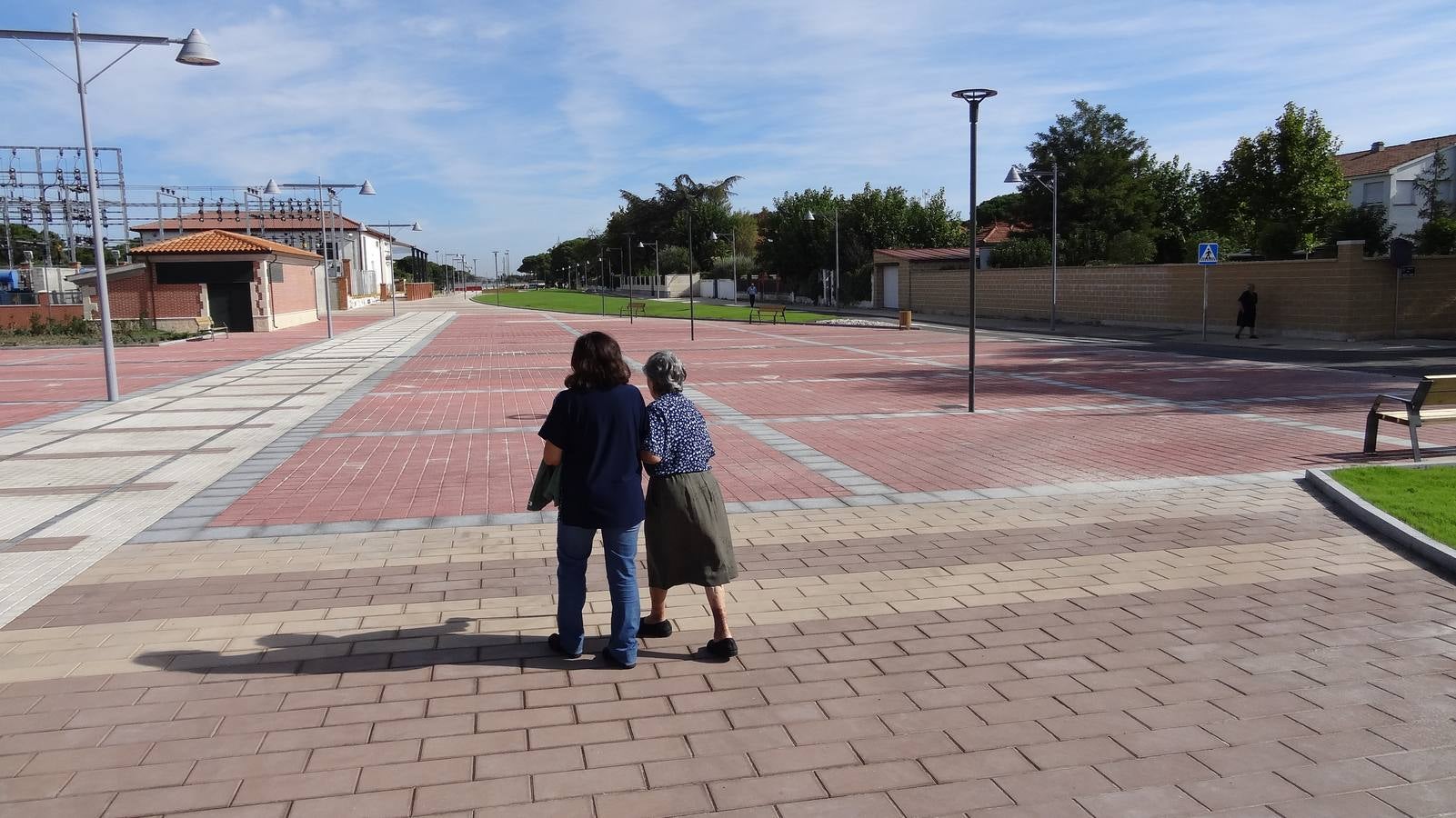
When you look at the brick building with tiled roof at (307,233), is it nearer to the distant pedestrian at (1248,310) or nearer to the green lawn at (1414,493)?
the distant pedestrian at (1248,310)

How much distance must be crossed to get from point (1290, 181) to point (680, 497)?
4105cm

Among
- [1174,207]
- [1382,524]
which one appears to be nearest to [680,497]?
[1382,524]

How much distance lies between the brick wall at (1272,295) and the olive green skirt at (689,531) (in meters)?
24.9

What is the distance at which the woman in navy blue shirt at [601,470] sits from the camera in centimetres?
435

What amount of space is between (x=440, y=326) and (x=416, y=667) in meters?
38.3

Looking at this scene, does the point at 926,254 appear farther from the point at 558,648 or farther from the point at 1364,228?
the point at 558,648

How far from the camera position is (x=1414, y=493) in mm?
7445

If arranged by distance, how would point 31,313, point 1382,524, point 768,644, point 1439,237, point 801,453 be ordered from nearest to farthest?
point 768,644 → point 1382,524 → point 801,453 → point 1439,237 → point 31,313

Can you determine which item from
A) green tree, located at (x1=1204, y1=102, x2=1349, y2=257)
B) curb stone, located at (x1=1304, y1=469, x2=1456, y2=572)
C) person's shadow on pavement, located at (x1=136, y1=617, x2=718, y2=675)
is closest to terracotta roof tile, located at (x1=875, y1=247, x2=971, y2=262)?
green tree, located at (x1=1204, y1=102, x2=1349, y2=257)

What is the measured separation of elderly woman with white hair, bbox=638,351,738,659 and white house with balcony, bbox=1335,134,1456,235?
5836cm

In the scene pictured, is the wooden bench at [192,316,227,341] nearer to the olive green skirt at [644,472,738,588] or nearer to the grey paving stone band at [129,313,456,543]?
the grey paving stone band at [129,313,456,543]

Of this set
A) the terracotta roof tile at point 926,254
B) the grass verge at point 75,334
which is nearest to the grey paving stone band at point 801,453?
the grass verge at point 75,334

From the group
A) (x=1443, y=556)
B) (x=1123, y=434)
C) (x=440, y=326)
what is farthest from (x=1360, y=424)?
(x=440, y=326)

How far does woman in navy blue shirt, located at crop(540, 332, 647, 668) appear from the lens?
435 cm
